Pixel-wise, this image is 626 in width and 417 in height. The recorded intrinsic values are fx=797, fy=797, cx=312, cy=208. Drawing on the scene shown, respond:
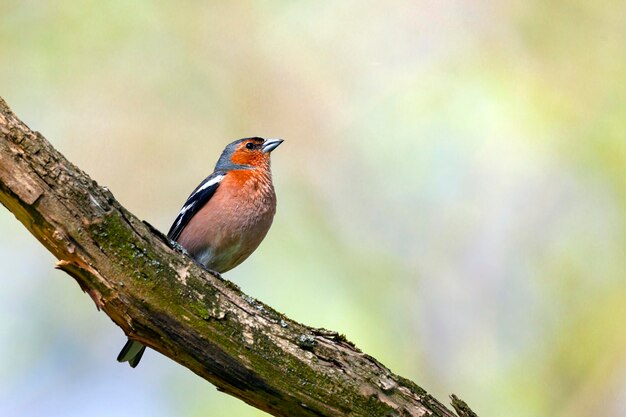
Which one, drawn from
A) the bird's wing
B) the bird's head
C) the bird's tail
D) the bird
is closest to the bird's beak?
the bird's head

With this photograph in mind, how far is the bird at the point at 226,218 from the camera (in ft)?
23.9

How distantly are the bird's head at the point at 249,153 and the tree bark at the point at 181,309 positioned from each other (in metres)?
3.40

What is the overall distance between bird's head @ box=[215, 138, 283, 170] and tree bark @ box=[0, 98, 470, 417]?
3.40m

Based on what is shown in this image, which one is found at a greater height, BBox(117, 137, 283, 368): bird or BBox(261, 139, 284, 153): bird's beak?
BBox(261, 139, 284, 153): bird's beak

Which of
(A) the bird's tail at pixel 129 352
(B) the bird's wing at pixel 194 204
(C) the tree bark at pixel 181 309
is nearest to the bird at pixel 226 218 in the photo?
(B) the bird's wing at pixel 194 204

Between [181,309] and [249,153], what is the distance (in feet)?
12.6

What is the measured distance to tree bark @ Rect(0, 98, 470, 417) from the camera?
14.7 feet

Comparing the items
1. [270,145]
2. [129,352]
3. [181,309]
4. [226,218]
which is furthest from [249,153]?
[181,309]

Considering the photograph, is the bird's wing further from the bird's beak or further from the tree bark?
the tree bark

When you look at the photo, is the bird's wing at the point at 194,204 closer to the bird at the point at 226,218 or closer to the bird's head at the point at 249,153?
the bird at the point at 226,218

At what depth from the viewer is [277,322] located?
4.98m

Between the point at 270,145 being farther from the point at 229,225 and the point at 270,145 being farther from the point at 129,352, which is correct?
the point at 129,352

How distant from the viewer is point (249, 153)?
8.39 m

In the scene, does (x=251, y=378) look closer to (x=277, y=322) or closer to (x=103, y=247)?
(x=277, y=322)
